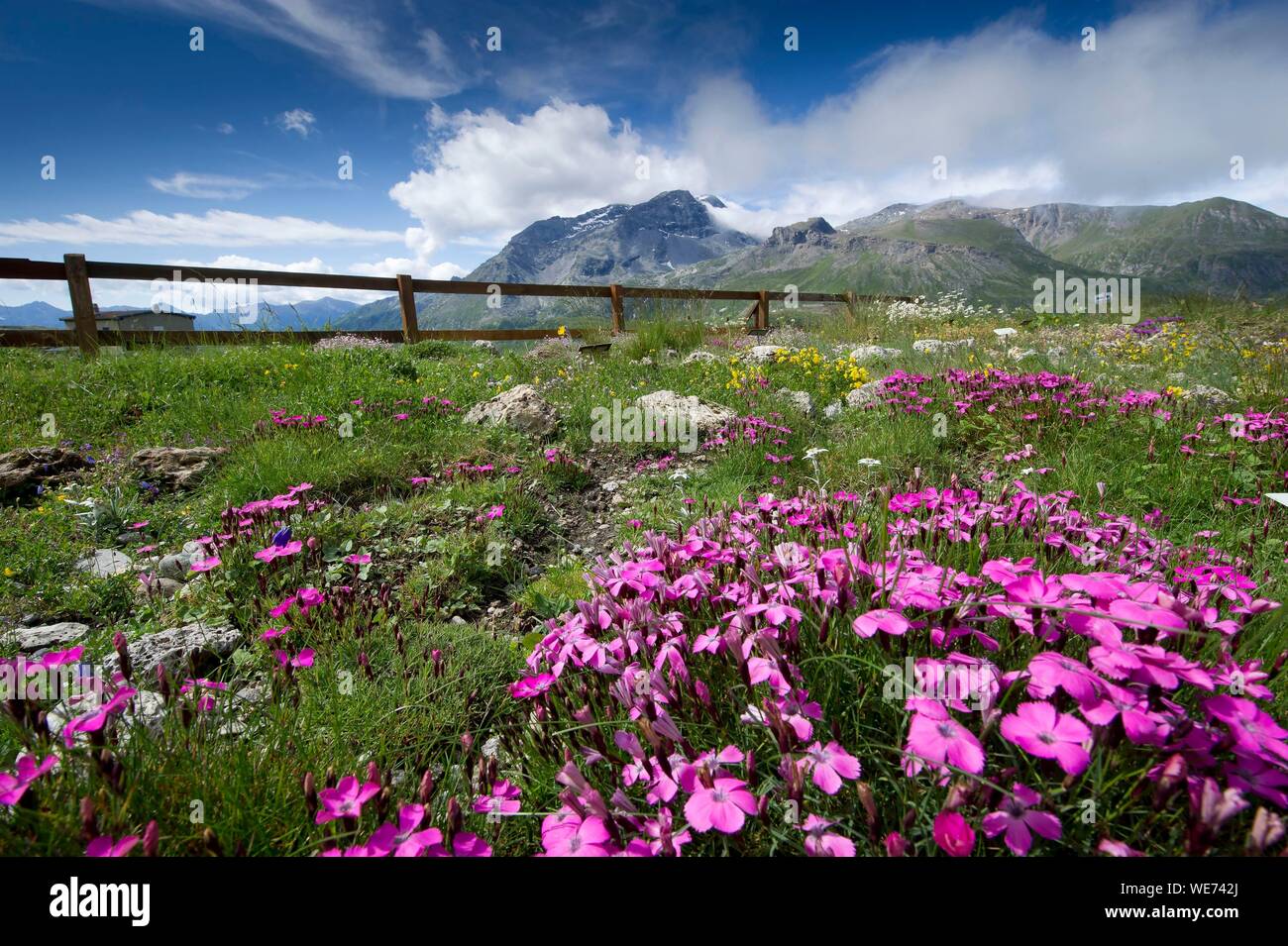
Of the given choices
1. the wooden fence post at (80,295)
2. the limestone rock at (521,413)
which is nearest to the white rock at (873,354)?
the limestone rock at (521,413)

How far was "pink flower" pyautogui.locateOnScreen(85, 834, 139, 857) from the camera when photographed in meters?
1.02

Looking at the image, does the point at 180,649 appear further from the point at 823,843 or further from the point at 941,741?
the point at 941,741

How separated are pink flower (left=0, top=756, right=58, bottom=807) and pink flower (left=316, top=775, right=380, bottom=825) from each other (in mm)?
510

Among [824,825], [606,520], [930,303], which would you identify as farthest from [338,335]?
[930,303]

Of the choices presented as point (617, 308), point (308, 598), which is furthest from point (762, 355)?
point (308, 598)

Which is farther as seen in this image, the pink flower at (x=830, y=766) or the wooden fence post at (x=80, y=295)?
the wooden fence post at (x=80, y=295)

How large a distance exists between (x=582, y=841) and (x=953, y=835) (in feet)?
2.21

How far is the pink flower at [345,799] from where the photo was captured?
114 cm

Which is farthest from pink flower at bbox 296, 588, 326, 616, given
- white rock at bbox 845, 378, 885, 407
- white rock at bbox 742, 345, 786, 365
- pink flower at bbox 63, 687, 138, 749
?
white rock at bbox 742, 345, 786, 365

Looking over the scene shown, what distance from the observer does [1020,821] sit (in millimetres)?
984

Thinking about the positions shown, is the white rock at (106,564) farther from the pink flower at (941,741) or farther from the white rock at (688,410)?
the white rock at (688,410)

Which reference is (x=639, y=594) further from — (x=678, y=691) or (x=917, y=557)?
(x=917, y=557)

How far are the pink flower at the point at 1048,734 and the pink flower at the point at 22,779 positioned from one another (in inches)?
71.6

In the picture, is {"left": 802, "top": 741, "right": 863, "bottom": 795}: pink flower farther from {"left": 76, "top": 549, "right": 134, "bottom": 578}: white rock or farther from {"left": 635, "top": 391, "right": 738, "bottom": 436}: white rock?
{"left": 635, "top": 391, "right": 738, "bottom": 436}: white rock
